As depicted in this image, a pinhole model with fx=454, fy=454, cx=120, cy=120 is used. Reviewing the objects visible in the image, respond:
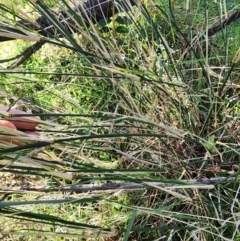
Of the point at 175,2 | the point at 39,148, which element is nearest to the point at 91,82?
the point at 175,2

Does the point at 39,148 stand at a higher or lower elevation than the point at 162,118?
higher

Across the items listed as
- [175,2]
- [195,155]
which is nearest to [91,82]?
[175,2]

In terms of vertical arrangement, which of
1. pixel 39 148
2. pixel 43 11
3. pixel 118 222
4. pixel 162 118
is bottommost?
pixel 118 222

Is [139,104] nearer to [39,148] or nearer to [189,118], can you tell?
[189,118]

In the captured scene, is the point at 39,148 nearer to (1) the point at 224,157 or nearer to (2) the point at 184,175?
(2) the point at 184,175

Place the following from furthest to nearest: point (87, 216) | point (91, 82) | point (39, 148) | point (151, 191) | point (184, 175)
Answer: point (91, 82) → point (87, 216) → point (151, 191) → point (184, 175) → point (39, 148)

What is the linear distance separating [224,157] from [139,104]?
0.29m

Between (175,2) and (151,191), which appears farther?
(175,2)

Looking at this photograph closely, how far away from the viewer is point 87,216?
1516mm

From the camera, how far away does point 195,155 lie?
1.28m

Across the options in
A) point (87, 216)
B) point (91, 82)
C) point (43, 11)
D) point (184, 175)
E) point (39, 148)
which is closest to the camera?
point (39, 148)

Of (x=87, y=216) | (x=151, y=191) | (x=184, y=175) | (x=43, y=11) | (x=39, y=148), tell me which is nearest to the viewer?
(x=39, y=148)

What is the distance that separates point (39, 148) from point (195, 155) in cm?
56

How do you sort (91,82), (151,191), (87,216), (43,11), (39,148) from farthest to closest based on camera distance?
(91,82) < (87,216) < (151,191) < (43,11) < (39,148)
